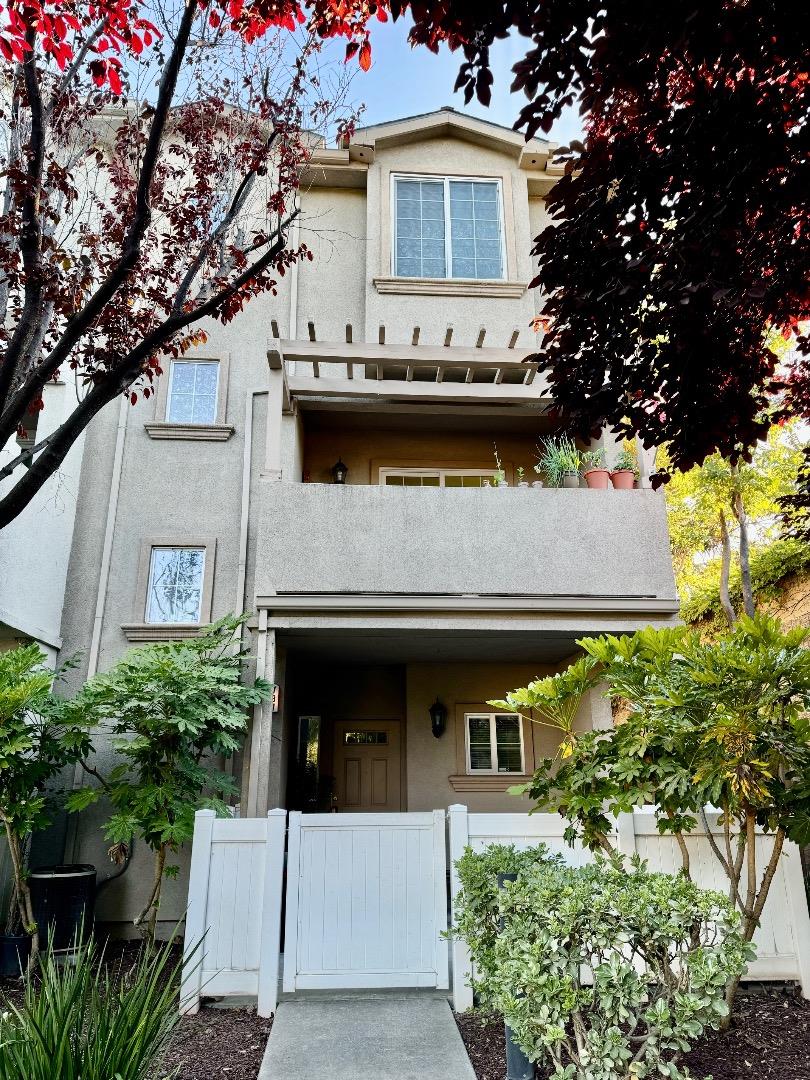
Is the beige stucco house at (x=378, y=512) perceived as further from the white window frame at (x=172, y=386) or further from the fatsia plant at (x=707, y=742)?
the fatsia plant at (x=707, y=742)

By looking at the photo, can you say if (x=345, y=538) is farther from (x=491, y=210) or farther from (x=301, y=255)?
(x=491, y=210)

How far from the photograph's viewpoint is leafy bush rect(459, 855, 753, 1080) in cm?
320

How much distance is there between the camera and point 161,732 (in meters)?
7.06

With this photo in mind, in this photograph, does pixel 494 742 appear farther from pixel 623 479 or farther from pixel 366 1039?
pixel 366 1039

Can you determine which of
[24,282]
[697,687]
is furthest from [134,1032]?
[24,282]

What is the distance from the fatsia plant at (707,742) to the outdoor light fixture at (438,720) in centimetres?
473

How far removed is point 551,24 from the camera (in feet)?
11.3

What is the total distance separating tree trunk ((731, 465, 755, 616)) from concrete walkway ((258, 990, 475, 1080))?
865cm

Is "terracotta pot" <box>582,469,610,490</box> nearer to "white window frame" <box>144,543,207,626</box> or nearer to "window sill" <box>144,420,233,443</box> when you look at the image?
"window sill" <box>144,420,233,443</box>

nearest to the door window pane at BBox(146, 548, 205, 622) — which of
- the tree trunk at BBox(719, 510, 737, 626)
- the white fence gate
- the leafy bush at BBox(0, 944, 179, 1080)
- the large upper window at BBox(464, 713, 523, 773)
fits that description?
the white fence gate

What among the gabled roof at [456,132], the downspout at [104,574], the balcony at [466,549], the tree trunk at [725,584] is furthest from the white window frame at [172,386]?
the tree trunk at [725,584]

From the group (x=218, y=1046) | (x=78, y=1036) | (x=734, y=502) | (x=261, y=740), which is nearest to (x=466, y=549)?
(x=261, y=740)

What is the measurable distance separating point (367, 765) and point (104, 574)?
4395mm

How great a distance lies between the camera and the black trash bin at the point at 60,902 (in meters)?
6.92
